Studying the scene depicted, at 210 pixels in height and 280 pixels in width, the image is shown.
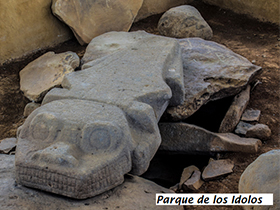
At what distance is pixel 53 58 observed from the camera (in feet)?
11.9

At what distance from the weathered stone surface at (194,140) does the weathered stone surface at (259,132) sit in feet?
0.24

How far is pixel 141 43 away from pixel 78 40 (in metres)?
1.48

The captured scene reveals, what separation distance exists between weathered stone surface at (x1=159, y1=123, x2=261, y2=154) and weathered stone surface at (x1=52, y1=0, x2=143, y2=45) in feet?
6.69

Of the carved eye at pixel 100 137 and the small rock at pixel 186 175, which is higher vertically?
the carved eye at pixel 100 137

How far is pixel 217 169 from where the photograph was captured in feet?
7.91

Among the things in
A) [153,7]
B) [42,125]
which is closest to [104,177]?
[42,125]

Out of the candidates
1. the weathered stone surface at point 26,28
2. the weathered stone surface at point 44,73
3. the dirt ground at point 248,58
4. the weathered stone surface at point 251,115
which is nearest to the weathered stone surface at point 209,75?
the weathered stone surface at point 251,115

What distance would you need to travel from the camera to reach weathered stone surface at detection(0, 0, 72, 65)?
374cm

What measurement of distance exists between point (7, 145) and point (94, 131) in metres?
1.30

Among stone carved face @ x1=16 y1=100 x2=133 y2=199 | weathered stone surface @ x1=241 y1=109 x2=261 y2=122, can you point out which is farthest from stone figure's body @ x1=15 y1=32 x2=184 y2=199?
weathered stone surface @ x1=241 y1=109 x2=261 y2=122

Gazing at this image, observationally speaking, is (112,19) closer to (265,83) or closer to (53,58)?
(53,58)

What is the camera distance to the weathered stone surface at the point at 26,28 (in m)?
3.74

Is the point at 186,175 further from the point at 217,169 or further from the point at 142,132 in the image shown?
the point at 142,132

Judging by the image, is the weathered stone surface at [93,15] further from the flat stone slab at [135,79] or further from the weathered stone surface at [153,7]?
the flat stone slab at [135,79]
